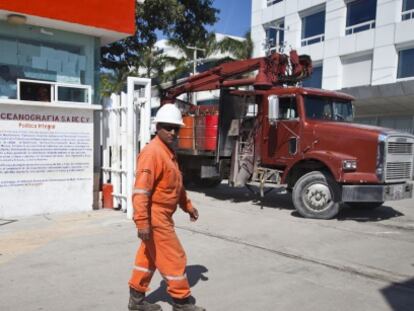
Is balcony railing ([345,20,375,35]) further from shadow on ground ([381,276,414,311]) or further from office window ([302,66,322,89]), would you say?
shadow on ground ([381,276,414,311])

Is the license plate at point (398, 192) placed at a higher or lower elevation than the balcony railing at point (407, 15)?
lower

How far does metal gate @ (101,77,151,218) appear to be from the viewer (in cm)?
814

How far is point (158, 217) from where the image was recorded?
12.2 feet

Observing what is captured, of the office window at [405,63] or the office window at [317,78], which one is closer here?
the office window at [405,63]

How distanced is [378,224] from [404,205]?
2.88m

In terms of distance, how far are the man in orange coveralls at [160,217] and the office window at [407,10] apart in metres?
19.2

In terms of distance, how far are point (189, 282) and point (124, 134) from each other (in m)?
4.21

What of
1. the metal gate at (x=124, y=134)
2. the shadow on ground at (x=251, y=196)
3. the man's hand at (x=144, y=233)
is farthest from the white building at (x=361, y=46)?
the man's hand at (x=144, y=233)

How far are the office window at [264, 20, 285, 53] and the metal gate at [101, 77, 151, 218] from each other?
1745cm

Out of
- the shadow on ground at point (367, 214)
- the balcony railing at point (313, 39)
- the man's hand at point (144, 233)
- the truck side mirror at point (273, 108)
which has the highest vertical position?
the balcony railing at point (313, 39)

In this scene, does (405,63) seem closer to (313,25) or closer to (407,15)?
(407,15)

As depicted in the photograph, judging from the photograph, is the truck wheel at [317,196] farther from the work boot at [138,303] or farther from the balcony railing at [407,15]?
the balcony railing at [407,15]

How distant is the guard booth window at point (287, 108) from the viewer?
9555 mm

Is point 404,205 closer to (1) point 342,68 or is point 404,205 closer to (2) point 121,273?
(2) point 121,273
